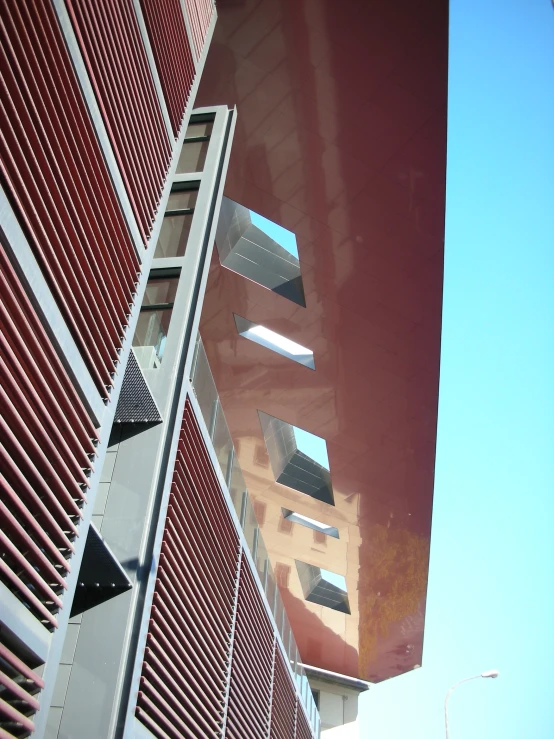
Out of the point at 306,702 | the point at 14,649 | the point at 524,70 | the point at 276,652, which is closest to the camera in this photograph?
the point at 14,649

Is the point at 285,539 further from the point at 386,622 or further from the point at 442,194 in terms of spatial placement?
the point at 442,194

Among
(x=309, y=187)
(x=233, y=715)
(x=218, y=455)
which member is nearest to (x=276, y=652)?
(x=233, y=715)

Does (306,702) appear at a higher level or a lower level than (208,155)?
lower

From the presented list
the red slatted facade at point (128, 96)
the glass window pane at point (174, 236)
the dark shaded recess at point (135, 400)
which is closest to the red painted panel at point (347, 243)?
the glass window pane at point (174, 236)

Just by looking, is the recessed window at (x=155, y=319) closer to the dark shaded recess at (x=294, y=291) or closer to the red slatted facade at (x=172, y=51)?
the red slatted facade at (x=172, y=51)

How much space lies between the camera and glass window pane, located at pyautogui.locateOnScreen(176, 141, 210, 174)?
806 cm

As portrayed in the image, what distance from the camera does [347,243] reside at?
11547 mm

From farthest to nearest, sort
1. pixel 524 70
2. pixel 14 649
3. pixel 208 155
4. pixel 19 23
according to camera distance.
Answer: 1. pixel 524 70
2. pixel 208 155
3. pixel 19 23
4. pixel 14 649

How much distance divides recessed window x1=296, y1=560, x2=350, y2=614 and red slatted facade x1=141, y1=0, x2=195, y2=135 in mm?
16917

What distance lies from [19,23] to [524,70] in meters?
7.94

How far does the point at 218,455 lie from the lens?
8656 mm

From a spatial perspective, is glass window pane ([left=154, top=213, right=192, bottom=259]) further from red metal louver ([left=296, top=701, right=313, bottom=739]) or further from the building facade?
red metal louver ([left=296, top=701, right=313, bottom=739])

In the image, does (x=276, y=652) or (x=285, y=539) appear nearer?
(x=276, y=652)

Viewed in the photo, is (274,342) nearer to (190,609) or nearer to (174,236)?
(174,236)
